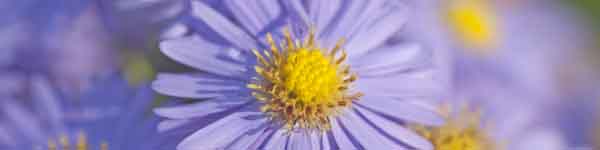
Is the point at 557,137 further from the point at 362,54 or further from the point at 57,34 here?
the point at 57,34

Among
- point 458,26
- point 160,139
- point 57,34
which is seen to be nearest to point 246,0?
point 160,139

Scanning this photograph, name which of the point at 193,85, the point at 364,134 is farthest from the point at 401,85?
the point at 193,85

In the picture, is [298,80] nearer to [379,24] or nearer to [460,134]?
[379,24]

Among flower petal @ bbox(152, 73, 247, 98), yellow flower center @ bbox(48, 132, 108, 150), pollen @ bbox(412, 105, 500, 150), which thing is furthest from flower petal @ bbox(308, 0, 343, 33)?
yellow flower center @ bbox(48, 132, 108, 150)

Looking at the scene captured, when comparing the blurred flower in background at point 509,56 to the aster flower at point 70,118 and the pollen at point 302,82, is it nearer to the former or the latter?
the pollen at point 302,82

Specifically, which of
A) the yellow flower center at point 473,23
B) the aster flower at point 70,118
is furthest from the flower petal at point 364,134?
the yellow flower center at point 473,23
